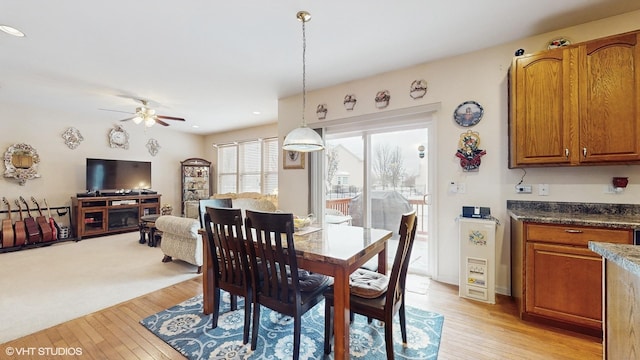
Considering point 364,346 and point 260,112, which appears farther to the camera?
point 260,112

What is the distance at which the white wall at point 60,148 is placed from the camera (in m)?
4.81

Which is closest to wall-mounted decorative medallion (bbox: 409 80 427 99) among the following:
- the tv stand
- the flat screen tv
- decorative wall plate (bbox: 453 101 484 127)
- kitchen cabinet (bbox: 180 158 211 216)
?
decorative wall plate (bbox: 453 101 484 127)

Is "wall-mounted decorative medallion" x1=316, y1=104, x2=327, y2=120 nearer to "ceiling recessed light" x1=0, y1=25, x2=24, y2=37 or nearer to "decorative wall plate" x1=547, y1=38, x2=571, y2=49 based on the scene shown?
"decorative wall plate" x1=547, y1=38, x2=571, y2=49

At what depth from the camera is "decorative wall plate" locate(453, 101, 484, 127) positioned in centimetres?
279

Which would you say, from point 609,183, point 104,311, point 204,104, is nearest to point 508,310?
point 609,183

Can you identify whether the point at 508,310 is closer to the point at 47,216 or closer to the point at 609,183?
the point at 609,183

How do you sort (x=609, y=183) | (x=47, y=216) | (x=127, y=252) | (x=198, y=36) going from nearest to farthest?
(x=609, y=183) < (x=198, y=36) < (x=127, y=252) < (x=47, y=216)

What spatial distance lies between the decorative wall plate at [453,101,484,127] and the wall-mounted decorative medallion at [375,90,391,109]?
832 mm

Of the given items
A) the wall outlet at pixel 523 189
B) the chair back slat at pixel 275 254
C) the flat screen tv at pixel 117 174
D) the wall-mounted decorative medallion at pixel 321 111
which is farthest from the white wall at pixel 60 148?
the wall outlet at pixel 523 189

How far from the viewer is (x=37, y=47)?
2.69 meters

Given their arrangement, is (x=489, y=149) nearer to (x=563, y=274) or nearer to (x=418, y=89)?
(x=418, y=89)

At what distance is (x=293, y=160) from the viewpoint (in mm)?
4254

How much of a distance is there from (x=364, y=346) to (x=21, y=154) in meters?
6.88

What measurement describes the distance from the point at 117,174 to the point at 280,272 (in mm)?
5967
